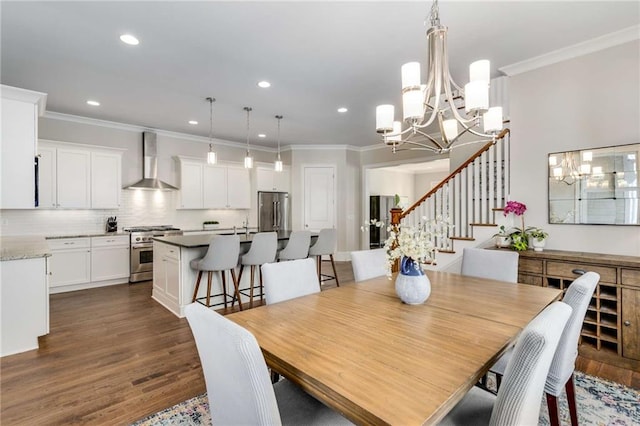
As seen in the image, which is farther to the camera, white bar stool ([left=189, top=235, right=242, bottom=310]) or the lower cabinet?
the lower cabinet

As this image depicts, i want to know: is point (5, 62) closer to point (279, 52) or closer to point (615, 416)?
point (279, 52)

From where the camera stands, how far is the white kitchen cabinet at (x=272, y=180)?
7.11 metres

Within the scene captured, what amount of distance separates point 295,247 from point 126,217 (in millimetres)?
3528

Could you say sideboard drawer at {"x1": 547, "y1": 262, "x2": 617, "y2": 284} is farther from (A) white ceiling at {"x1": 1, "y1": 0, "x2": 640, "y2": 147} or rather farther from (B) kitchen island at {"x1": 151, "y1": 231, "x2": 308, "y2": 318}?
(B) kitchen island at {"x1": 151, "y1": 231, "x2": 308, "y2": 318}

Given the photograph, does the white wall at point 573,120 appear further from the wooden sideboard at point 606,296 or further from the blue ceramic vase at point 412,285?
the blue ceramic vase at point 412,285

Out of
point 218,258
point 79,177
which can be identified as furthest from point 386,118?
point 79,177

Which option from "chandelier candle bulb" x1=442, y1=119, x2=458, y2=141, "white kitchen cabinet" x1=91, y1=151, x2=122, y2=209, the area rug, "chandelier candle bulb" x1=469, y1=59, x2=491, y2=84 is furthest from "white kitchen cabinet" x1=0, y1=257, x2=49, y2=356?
"chandelier candle bulb" x1=469, y1=59, x2=491, y2=84

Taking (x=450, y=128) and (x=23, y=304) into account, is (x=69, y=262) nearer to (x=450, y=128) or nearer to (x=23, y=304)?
(x=23, y=304)

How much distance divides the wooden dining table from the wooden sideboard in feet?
3.07

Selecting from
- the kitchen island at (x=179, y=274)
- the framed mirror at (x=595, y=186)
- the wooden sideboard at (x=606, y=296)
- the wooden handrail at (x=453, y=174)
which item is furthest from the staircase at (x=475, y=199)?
the kitchen island at (x=179, y=274)

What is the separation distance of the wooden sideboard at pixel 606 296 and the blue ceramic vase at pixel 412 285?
1.78m

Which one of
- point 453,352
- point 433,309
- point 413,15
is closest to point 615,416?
point 433,309

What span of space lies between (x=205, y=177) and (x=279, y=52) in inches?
155

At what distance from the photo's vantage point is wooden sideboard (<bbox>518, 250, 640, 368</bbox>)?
94.8 inches
